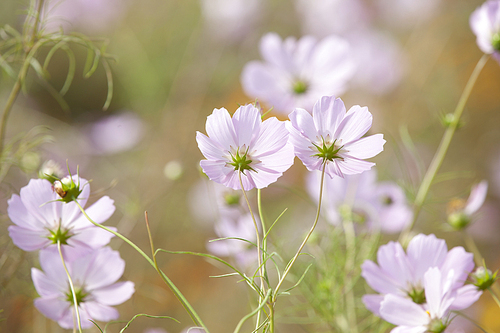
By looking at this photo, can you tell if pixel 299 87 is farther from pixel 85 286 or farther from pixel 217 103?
pixel 217 103

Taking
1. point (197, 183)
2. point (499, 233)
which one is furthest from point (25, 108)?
point (499, 233)

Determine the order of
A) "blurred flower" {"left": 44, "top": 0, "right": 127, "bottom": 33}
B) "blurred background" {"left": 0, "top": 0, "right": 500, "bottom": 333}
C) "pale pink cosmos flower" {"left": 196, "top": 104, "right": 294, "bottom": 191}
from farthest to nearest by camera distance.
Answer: "blurred flower" {"left": 44, "top": 0, "right": 127, "bottom": 33}
"blurred background" {"left": 0, "top": 0, "right": 500, "bottom": 333}
"pale pink cosmos flower" {"left": 196, "top": 104, "right": 294, "bottom": 191}

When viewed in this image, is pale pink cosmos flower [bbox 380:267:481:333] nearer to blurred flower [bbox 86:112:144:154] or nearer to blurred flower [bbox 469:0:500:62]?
blurred flower [bbox 469:0:500:62]

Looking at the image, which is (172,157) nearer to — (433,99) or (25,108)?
(25,108)

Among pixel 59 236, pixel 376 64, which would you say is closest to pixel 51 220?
pixel 59 236

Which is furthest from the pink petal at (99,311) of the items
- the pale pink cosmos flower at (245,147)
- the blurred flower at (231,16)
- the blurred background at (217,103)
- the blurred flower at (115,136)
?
the blurred flower at (231,16)

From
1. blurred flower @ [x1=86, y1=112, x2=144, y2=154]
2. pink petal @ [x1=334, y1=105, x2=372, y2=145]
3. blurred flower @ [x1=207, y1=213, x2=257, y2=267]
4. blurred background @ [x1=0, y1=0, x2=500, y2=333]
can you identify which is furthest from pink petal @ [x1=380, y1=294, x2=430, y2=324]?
blurred flower @ [x1=86, y1=112, x2=144, y2=154]
